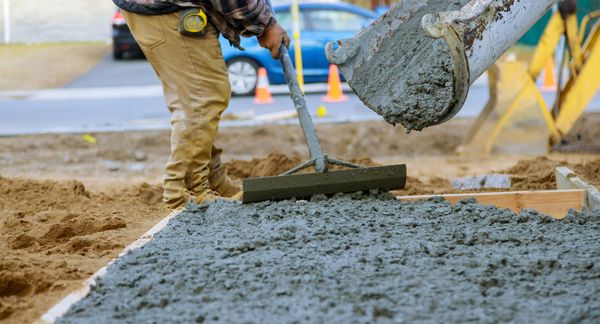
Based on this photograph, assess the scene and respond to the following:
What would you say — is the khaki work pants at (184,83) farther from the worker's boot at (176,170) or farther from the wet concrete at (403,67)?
the wet concrete at (403,67)

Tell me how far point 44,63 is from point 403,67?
18186mm

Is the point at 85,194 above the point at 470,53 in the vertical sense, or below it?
below

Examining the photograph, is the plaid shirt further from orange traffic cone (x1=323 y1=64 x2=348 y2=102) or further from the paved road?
orange traffic cone (x1=323 y1=64 x2=348 y2=102)

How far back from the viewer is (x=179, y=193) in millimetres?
5020

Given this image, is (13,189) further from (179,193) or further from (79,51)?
(79,51)

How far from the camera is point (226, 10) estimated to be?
480cm

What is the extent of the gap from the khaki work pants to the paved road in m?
5.01

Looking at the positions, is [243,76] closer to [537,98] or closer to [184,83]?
[537,98]

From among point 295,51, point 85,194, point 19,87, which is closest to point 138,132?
point 85,194

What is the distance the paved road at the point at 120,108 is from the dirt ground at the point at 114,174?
20.7 inches

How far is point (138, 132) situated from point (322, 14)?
20.8 feet

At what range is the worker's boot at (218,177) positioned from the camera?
18.2ft

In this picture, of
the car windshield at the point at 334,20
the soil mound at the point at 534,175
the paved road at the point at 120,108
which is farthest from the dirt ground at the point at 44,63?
the soil mound at the point at 534,175

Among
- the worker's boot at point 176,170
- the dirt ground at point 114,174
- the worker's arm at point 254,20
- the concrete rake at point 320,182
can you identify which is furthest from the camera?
the worker's boot at point 176,170
